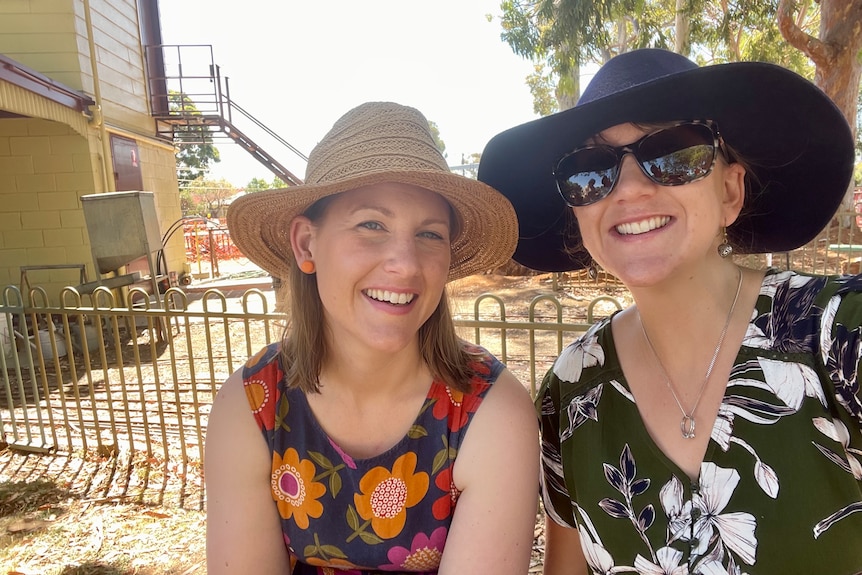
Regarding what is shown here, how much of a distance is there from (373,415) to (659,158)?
109cm

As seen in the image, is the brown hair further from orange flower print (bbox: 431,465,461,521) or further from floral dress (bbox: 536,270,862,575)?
floral dress (bbox: 536,270,862,575)

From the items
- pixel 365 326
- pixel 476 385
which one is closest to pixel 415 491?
pixel 476 385

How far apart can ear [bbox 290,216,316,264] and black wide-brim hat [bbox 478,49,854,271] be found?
60cm

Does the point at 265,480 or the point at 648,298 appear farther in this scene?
the point at 265,480

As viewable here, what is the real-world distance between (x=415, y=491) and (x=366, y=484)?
14 cm

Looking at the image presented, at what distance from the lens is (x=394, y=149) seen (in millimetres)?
1581

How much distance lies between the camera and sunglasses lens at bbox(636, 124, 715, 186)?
4.50 feet

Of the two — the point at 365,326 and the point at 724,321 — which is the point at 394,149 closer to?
the point at 365,326

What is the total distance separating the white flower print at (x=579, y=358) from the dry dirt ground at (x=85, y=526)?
68 centimetres

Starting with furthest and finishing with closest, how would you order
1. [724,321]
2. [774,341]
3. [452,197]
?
[452,197]
[724,321]
[774,341]

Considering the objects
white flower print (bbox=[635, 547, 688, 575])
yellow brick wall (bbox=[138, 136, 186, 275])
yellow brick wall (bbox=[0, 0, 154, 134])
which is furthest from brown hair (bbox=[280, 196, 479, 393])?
yellow brick wall (bbox=[138, 136, 186, 275])

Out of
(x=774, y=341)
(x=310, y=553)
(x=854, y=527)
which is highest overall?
(x=774, y=341)

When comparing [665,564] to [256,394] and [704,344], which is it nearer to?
[704,344]

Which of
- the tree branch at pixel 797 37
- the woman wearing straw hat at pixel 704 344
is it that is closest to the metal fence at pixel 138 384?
the woman wearing straw hat at pixel 704 344
